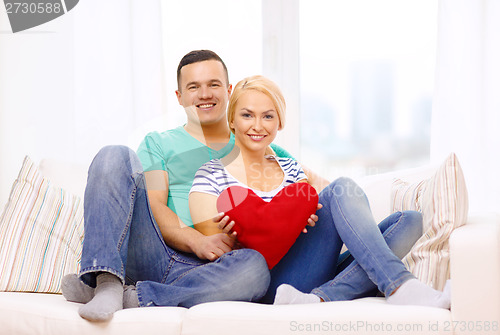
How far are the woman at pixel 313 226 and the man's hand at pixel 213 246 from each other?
0.15 ft

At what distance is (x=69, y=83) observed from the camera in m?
3.02

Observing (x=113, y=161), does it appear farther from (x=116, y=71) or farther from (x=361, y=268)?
(x=116, y=71)

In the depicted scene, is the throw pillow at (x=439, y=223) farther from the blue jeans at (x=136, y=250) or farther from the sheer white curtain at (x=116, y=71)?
the sheer white curtain at (x=116, y=71)

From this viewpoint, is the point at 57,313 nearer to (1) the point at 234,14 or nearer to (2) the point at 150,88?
(2) the point at 150,88

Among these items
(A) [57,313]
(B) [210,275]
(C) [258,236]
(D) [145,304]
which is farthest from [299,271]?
(A) [57,313]

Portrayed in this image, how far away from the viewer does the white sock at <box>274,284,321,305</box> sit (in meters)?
1.51

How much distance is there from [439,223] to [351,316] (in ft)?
1.26

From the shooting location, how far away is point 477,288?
1359 mm

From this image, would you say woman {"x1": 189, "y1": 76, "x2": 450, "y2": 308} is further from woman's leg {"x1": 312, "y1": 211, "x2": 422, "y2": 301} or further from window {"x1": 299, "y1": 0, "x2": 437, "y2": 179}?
window {"x1": 299, "y1": 0, "x2": 437, "y2": 179}

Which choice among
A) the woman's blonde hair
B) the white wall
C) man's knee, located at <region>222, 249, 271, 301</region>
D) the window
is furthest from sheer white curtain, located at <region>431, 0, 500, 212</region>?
the white wall

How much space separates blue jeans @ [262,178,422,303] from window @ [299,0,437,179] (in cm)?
135

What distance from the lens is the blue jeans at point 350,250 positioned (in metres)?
1.49

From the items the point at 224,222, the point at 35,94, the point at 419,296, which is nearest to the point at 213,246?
Result: the point at 224,222

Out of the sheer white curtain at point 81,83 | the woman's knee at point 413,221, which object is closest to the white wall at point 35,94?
the sheer white curtain at point 81,83
